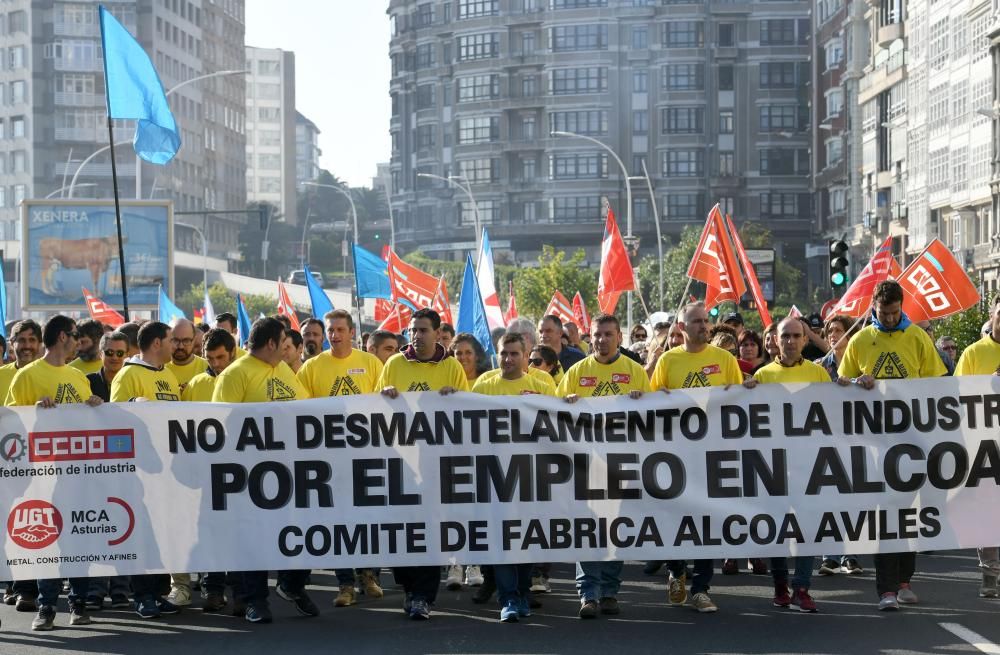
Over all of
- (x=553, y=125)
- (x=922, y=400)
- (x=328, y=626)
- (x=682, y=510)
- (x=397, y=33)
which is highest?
(x=397, y=33)

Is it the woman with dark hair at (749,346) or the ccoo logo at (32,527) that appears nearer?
the ccoo logo at (32,527)

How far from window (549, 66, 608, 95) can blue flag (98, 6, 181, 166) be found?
3540 inches

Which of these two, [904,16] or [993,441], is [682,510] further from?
[904,16]

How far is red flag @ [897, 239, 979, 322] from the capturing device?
710 inches

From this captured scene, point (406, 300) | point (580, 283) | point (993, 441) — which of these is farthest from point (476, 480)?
point (580, 283)

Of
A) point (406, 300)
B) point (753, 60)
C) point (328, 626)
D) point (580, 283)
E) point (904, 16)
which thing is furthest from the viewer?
point (753, 60)

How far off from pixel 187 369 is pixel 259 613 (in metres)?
2.51

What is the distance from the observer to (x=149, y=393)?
11.2 meters

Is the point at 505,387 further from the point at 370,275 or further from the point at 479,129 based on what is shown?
the point at 479,129

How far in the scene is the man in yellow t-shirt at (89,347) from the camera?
43.9 ft

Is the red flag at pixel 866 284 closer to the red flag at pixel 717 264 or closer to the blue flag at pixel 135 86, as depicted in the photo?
the red flag at pixel 717 264

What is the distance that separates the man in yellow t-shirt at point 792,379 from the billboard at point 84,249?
26.5 m

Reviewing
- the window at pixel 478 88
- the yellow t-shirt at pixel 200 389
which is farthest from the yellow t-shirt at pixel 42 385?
the window at pixel 478 88

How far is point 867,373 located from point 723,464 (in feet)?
3.77
